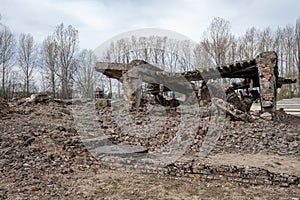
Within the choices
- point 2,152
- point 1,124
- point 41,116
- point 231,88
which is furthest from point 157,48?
point 2,152

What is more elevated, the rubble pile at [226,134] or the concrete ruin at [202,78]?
the concrete ruin at [202,78]

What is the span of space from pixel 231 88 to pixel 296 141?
20.3ft

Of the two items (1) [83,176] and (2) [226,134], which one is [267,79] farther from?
(1) [83,176]

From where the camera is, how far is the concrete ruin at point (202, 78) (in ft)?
28.5

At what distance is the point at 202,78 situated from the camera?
39.1 ft

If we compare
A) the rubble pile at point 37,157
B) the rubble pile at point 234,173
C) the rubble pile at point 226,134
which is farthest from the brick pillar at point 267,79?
the rubble pile at point 37,157

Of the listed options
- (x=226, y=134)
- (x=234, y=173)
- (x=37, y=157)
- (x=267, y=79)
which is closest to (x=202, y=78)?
(x=267, y=79)

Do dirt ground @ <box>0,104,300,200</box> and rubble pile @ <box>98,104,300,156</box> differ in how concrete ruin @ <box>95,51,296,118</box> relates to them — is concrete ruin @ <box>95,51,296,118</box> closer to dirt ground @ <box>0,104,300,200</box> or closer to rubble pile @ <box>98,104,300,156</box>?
rubble pile @ <box>98,104,300,156</box>

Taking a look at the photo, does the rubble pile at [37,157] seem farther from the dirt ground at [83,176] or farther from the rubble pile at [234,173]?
the rubble pile at [234,173]

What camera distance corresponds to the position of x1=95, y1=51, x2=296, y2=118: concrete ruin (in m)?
8.68

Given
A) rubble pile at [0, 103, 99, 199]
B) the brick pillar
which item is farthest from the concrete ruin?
rubble pile at [0, 103, 99, 199]

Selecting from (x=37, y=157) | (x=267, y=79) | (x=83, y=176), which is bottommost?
(x=83, y=176)

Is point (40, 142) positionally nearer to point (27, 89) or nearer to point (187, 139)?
point (187, 139)

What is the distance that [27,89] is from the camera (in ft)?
68.2
